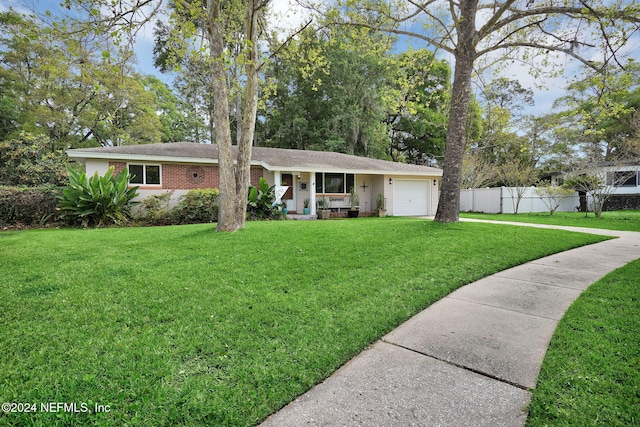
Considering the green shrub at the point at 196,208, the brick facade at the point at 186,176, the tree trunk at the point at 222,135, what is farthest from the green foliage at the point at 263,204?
the tree trunk at the point at 222,135

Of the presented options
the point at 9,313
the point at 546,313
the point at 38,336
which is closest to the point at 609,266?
the point at 546,313

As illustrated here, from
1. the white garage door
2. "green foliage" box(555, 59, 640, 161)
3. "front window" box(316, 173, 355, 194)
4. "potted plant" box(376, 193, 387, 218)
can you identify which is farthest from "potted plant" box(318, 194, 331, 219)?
"green foliage" box(555, 59, 640, 161)

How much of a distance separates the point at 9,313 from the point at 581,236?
11.3 m

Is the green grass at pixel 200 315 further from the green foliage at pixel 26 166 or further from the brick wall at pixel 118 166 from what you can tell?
the green foliage at pixel 26 166

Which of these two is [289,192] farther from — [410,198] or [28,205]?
[28,205]

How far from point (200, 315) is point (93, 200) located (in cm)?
936

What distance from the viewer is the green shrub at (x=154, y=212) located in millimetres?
12016

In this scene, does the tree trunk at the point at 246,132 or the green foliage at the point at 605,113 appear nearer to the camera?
the green foliage at the point at 605,113

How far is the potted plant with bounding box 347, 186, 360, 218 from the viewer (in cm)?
Result: 1597

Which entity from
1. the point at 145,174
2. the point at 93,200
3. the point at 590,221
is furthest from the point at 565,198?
the point at 93,200

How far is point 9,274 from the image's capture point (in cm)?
468

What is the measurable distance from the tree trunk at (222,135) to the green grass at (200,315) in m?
1.55

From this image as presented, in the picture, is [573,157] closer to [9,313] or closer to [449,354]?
[449,354]

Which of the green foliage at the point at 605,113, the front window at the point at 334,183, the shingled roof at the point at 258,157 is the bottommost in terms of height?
the front window at the point at 334,183
